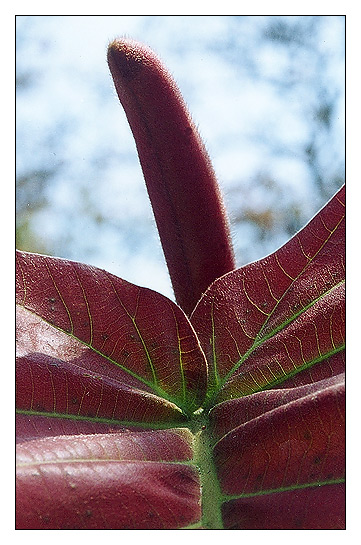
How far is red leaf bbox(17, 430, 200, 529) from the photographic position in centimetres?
38

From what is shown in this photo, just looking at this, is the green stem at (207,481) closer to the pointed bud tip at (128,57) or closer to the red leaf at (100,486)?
the red leaf at (100,486)

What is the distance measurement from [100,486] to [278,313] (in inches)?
8.4

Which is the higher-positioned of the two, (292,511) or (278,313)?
(278,313)

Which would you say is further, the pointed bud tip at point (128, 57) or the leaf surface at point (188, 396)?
the pointed bud tip at point (128, 57)

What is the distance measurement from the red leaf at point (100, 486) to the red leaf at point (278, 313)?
0.35ft

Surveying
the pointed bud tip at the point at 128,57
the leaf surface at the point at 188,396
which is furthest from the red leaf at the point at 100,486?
the pointed bud tip at the point at 128,57

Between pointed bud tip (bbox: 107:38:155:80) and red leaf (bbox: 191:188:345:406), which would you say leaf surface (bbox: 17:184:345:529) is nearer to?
red leaf (bbox: 191:188:345:406)

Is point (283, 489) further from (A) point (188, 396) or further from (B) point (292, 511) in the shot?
(A) point (188, 396)

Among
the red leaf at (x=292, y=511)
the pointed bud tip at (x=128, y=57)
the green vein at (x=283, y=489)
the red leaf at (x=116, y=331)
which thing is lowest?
the red leaf at (x=292, y=511)

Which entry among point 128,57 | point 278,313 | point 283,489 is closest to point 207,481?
point 283,489

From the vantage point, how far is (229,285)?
0.54 meters

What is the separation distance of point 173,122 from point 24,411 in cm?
25

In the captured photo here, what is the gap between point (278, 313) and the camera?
534 mm

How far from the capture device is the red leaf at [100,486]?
376 mm
